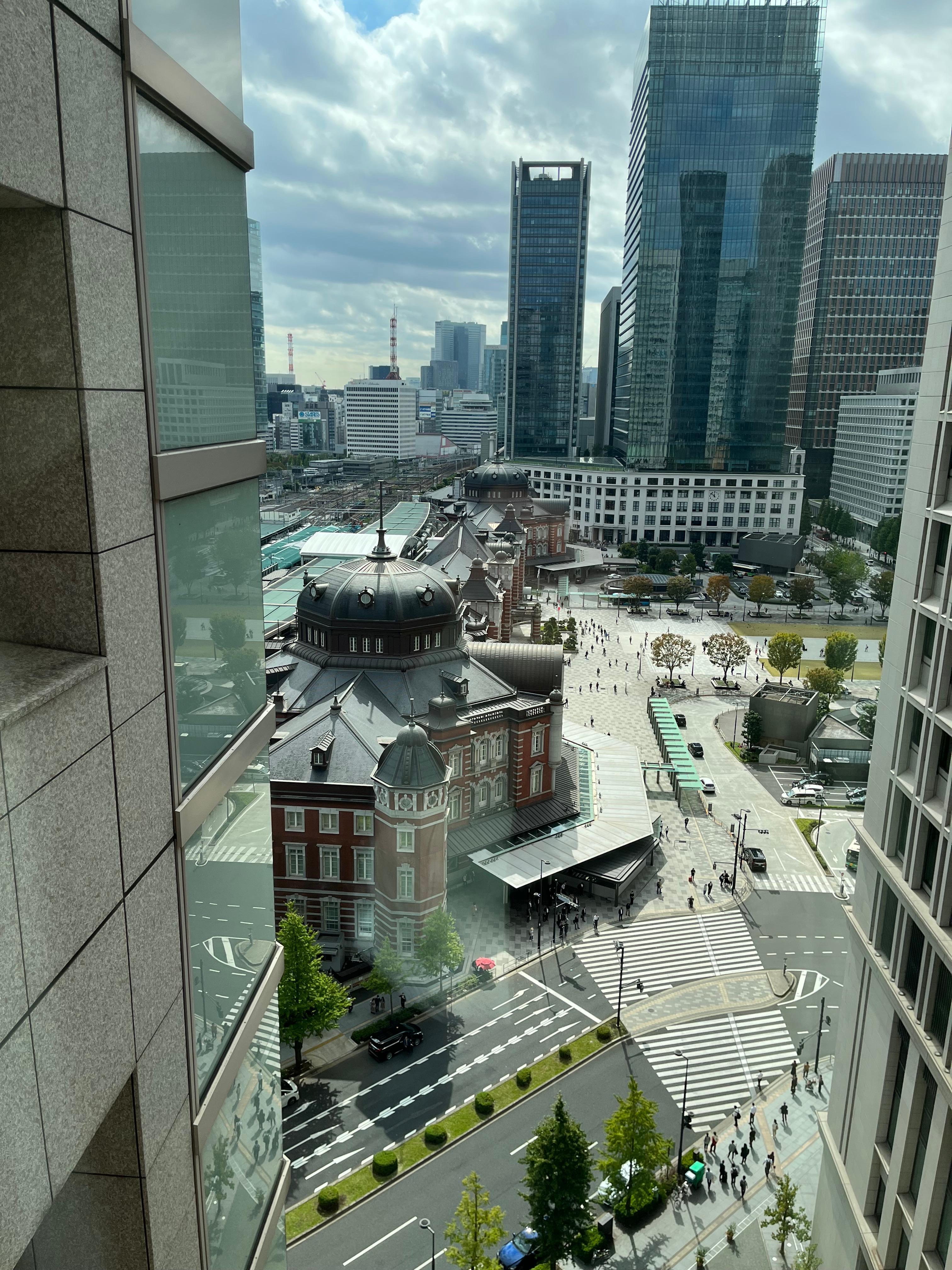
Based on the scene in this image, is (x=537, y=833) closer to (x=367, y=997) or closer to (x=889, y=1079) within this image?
(x=367, y=997)

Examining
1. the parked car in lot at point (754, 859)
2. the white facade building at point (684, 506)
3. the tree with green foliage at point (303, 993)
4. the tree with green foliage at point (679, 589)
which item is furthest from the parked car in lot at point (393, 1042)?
the white facade building at point (684, 506)

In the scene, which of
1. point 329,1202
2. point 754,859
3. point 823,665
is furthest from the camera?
point 823,665

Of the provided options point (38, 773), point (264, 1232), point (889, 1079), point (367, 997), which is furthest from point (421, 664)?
point (38, 773)

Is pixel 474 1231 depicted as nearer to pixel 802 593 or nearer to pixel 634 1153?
pixel 634 1153

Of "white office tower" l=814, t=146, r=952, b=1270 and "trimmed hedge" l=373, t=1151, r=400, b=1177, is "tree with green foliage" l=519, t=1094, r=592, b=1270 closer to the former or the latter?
"trimmed hedge" l=373, t=1151, r=400, b=1177

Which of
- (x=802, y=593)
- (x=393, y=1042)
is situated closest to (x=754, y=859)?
(x=393, y=1042)

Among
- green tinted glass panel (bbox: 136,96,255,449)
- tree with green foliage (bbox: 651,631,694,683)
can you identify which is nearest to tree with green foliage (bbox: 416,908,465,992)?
green tinted glass panel (bbox: 136,96,255,449)
